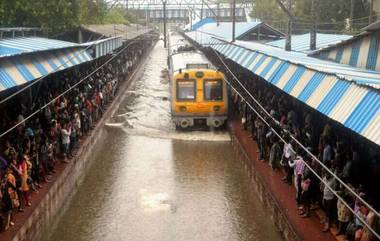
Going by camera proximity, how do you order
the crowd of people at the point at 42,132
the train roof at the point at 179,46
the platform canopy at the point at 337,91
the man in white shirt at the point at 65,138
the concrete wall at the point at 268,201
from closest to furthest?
the platform canopy at the point at 337,91
the concrete wall at the point at 268,201
the crowd of people at the point at 42,132
the man in white shirt at the point at 65,138
the train roof at the point at 179,46

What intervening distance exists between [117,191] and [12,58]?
15.0ft

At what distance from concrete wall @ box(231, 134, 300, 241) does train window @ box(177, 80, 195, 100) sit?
3.99m

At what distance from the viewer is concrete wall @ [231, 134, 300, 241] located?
10352mm

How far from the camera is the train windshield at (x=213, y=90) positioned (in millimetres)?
20844

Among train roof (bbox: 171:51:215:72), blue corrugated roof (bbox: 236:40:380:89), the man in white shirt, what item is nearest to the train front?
train roof (bbox: 171:51:215:72)

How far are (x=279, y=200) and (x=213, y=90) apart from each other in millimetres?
9890

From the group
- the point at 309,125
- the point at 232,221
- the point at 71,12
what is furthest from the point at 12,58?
the point at 71,12

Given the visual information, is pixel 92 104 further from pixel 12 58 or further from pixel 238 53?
pixel 12 58

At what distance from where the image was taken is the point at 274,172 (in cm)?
1375

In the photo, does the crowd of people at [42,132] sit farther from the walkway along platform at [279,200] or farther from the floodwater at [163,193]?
the walkway along platform at [279,200]

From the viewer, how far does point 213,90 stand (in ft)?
68.6

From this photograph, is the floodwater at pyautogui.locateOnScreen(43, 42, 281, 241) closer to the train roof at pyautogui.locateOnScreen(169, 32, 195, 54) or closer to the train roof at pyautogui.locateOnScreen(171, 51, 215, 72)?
the train roof at pyautogui.locateOnScreen(171, 51, 215, 72)

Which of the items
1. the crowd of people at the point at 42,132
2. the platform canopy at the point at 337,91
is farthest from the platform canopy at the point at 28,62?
the platform canopy at the point at 337,91

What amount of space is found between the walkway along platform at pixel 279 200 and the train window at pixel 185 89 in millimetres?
4155
